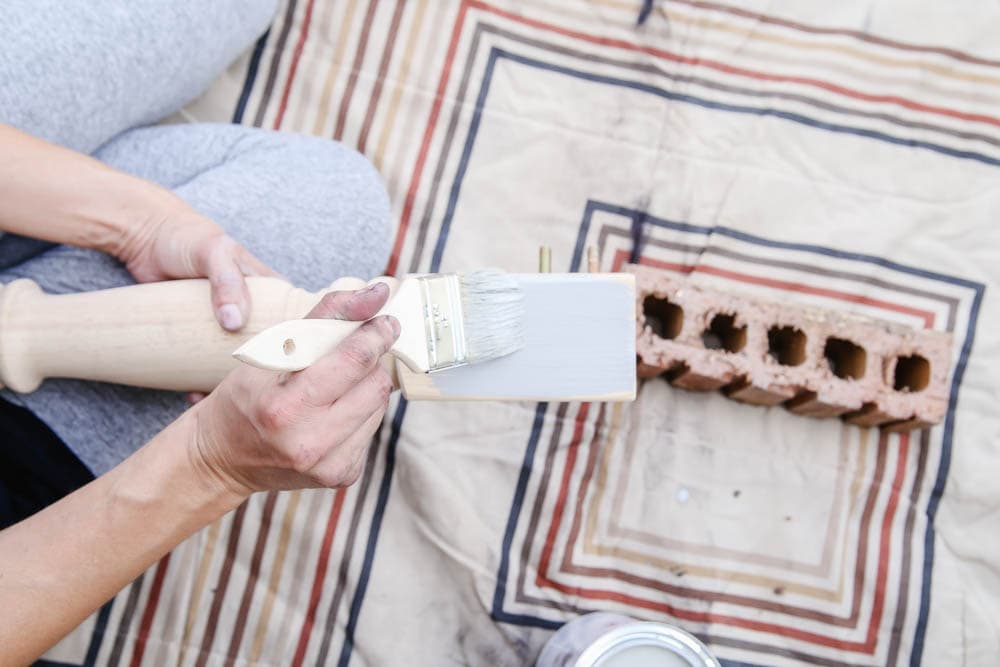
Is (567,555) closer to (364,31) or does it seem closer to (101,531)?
(101,531)

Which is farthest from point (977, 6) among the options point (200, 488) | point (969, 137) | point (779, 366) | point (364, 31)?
point (200, 488)

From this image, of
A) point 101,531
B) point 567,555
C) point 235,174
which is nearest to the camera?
point 101,531

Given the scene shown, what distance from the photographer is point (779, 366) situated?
0.82 m

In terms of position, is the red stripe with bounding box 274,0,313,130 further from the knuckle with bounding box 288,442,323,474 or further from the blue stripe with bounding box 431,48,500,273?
the knuckle with bounding box 288,442,323,474

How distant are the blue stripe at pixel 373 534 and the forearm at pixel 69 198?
0.36 metres

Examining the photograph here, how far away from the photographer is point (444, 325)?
0.55 metres

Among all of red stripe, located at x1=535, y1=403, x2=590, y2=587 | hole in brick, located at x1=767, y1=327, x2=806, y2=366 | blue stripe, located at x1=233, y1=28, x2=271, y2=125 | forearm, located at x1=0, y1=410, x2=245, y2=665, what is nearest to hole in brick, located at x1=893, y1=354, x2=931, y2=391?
Result: hole in brick, located at x1=767, y1=327, x2=806, y2=366

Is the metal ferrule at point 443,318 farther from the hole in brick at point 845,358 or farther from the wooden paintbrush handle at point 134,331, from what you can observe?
the hole in brick at point 845,358

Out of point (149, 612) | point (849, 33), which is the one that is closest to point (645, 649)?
point (149, 612)

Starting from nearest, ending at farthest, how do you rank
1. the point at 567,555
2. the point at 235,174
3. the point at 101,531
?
the point at 101,531
the point at 235,174
the point at 567,555

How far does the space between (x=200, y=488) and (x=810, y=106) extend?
833mm

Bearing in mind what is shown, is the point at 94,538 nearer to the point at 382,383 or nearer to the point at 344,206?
the point at 382,383

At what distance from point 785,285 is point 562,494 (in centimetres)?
38

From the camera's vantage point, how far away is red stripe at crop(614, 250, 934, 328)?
0.94m
